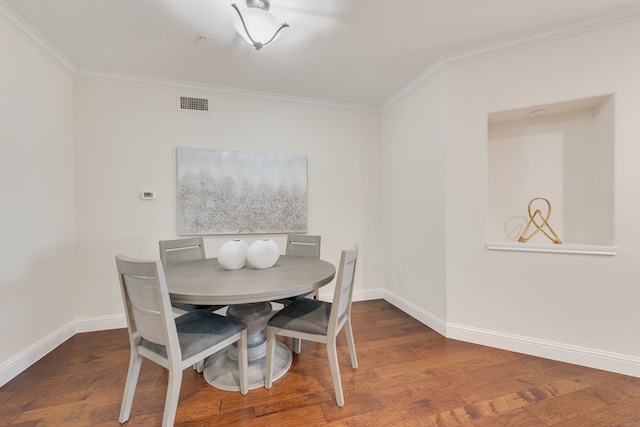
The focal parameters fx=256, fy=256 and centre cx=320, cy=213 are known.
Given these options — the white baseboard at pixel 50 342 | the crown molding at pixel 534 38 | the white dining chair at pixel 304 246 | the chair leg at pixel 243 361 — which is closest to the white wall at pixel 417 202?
the crown molding at pixel 534 38

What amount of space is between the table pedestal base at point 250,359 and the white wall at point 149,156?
1104 millimetres

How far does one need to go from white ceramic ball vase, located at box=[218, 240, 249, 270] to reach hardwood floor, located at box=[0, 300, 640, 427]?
0.80 metres

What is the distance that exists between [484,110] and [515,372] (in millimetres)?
2078

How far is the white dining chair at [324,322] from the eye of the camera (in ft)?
5.04

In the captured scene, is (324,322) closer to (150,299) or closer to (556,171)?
(150,299)

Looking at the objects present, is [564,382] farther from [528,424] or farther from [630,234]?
[630,234]

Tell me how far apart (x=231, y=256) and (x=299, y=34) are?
1756 mm

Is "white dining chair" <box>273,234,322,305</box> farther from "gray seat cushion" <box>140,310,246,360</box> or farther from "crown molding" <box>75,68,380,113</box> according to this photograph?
"crown molding" <box>75,68,380,113</box>

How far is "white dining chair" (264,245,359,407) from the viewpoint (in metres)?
1.54

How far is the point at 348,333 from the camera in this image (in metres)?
1.87

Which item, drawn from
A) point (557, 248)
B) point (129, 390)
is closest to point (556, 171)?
point (557, 248)

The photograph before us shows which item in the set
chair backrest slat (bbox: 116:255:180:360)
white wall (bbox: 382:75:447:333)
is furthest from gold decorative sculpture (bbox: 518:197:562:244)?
chair backrest slat (bbox: 116:255:180:360)

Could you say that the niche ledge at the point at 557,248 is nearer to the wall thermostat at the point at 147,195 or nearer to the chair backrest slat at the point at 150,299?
the chair backrest slat at the point at 150,299

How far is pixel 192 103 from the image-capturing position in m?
2.72
